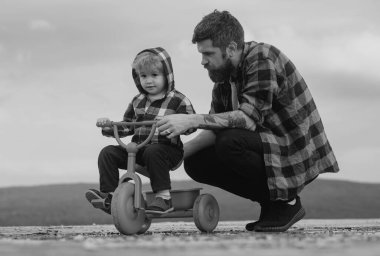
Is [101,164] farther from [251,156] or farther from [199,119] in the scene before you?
[251,156]

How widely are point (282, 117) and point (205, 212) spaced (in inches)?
36.6

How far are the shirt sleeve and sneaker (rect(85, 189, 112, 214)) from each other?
3.79 ft

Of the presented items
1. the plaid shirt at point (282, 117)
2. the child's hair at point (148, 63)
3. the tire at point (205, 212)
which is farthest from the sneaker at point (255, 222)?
the child's hair at point (148, 63)

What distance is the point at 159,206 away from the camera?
15.0 feet

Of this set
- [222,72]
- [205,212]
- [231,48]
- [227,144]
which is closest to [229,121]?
[227,144]

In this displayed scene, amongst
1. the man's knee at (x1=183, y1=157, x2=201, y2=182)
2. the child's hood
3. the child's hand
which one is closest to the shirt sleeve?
the child's hood

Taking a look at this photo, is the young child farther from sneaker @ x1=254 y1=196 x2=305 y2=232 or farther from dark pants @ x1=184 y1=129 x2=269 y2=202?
sneaker @ x1=254 y1=196 x2=305 y2=232

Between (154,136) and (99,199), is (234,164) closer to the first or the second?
(154,136)

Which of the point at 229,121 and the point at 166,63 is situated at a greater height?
the point at 166,63

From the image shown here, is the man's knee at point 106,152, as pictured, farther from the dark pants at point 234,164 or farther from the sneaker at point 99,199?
the dark pants at point 234,164

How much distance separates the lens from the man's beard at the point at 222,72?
4.89m

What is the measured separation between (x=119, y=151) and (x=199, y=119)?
660mm

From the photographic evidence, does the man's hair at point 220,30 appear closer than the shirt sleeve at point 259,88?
No

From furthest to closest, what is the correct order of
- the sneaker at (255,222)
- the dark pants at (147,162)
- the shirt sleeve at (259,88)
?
the sneaker at (255,222)
the shirt sleeve at (259,88)
the dark pants at (147,162)
